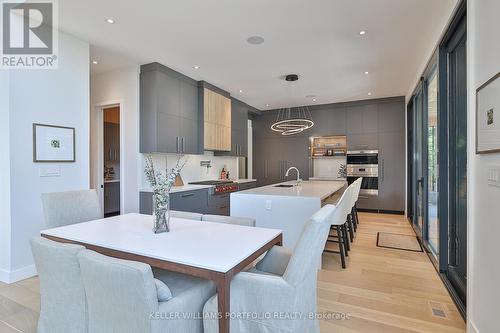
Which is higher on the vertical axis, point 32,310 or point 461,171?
point 461,171

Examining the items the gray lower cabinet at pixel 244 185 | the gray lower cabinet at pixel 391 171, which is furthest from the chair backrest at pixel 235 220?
the gray lower cabinet at pixel 391 171

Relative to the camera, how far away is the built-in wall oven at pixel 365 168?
6.32m

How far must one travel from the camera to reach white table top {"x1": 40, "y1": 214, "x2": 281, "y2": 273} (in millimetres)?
1380

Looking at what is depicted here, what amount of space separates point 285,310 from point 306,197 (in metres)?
1.79

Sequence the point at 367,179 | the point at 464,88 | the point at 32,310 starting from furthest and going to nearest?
the point at 367,179
the point at 464,88
the point at 32,310

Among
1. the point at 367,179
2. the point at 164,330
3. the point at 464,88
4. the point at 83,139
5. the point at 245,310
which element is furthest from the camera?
the point at 367,179

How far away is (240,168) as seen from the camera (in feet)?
23.7

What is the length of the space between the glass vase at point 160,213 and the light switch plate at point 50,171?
1876 mm

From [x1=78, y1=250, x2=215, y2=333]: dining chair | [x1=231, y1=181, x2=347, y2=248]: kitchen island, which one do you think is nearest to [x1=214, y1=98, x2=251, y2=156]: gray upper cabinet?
[x1=231, y1=181, x2=347, y2=248]: kitchen island

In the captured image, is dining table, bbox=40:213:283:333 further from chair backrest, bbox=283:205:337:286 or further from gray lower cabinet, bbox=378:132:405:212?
gray lower cabinet, bbox=378:132:405:212

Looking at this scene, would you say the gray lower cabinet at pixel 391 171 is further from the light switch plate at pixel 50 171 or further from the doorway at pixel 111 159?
the light switch plate at pixel 50 171

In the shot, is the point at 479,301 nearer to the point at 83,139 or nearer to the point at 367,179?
the point at 83,139

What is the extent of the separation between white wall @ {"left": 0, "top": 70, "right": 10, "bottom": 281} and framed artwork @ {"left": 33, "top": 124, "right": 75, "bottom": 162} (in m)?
0.23

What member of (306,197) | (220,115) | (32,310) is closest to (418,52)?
(306,197)
